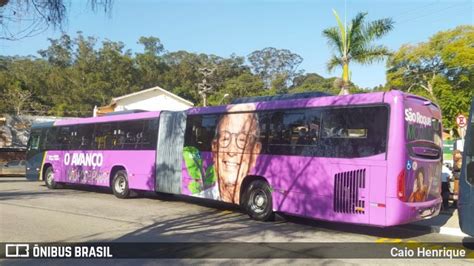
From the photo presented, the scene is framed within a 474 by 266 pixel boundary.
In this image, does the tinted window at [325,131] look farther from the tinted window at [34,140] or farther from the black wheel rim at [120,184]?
the tinted window at [34,140]

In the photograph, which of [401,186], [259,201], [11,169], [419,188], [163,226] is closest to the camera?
[401,186]

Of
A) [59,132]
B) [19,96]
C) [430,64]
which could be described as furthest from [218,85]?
[59,132]

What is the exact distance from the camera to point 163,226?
33.9ft

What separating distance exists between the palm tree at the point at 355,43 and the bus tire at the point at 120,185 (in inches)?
373

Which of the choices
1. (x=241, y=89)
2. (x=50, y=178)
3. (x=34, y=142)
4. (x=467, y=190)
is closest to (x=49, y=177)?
(x=50, y=178)

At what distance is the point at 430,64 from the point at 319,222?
4073 cm

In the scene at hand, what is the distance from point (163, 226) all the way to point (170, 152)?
4.26 m

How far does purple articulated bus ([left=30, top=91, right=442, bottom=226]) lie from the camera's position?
9.08 m

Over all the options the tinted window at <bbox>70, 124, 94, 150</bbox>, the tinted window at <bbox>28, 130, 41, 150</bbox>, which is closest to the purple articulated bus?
the tinted window at <bbox>70, 124, 94, 150</bbox>

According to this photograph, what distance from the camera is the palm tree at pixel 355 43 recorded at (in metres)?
19.8

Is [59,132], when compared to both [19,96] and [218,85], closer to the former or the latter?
[19,96]

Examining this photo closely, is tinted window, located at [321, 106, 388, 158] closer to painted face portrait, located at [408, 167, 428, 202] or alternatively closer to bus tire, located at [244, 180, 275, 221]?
painted face portrait, located at [408, 167, 428, 202]

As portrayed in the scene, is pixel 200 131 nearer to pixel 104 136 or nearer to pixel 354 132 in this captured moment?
pixel 354 132

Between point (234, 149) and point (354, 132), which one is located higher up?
point (354, 132)
